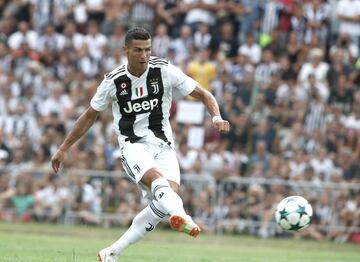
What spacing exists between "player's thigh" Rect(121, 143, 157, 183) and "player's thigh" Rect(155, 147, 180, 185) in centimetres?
13

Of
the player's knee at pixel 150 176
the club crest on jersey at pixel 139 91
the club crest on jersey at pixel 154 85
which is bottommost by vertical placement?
the player's knee at pixel 150 176

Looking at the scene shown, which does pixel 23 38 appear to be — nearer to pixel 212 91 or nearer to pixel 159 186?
pixel 212 91

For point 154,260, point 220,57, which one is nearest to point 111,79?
point 154,260

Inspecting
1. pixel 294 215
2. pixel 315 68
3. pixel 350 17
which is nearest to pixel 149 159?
pixel 294 215

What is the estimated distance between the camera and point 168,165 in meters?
12.1

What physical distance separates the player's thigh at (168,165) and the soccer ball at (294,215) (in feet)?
6.66

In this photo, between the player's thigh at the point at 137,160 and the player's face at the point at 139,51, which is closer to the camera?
the player's thigh at the point at 137,160

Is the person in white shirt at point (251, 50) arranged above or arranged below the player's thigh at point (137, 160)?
above

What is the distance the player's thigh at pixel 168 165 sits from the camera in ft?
39.4

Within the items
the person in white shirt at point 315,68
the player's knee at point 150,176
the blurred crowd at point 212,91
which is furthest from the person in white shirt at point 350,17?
the player's knee at point 150,176

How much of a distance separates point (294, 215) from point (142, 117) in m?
2.68

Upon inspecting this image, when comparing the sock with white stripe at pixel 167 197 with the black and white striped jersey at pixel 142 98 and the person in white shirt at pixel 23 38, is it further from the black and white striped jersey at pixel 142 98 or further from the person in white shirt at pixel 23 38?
the person in white shirt at pixel 23 38

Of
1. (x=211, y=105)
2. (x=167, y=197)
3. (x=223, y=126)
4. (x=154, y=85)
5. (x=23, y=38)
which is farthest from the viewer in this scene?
(x=23, y=38)

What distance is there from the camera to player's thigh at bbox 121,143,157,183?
11789 mm
